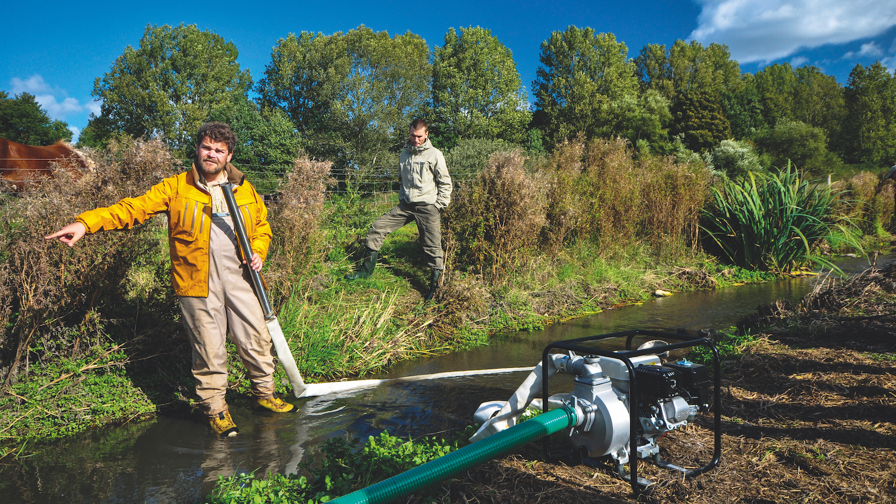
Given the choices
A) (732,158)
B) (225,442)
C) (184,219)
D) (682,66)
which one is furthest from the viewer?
(682,66)

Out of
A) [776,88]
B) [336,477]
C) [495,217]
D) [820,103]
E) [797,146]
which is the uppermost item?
[776,88]

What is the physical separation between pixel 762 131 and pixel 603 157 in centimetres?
2811

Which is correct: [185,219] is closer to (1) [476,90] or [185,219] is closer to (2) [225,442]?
(2) [225,442]

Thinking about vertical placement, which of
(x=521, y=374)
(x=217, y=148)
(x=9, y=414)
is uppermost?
(x=217, y=148)

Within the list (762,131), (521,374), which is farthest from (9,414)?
(762,131)

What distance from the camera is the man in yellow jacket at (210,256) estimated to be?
3.54 m

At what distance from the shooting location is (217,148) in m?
3.62

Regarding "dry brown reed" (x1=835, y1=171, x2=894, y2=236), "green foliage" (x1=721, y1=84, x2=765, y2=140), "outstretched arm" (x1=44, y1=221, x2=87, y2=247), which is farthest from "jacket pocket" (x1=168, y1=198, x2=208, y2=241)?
"green foliage" (x1=721, y1=84, x2=765, y2=140)

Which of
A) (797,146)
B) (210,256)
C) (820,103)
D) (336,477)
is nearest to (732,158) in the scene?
(797,146)

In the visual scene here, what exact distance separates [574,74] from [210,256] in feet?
152

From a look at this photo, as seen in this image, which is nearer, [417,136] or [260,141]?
[417,136]

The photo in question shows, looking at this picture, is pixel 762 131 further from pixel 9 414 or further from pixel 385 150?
pixel 9 414

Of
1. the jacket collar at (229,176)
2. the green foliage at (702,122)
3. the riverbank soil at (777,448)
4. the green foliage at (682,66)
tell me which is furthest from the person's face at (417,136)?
the green foliage at (682,66)

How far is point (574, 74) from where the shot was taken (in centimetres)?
4544
